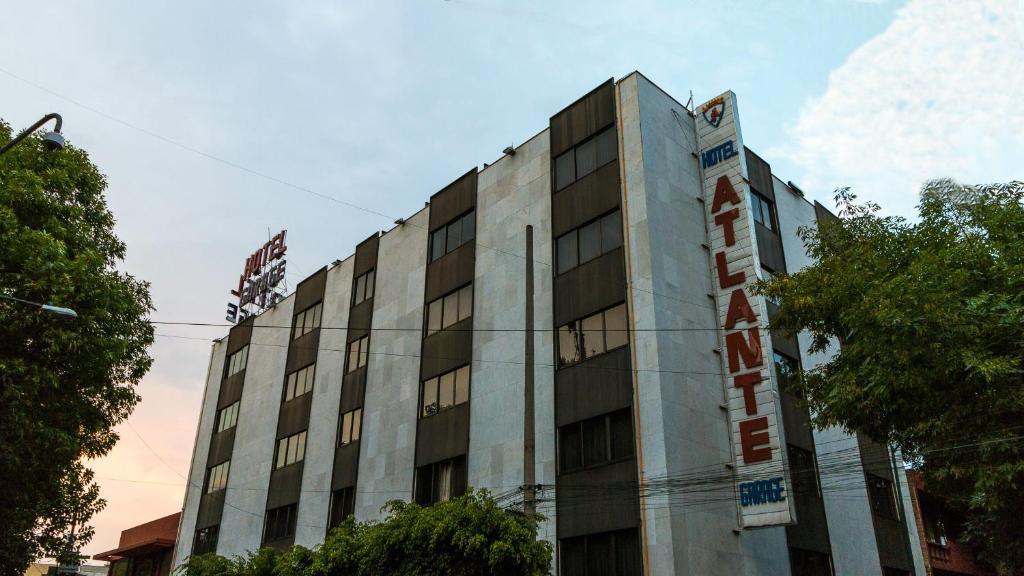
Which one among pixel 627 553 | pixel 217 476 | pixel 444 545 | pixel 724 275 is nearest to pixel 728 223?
pixel 724 275

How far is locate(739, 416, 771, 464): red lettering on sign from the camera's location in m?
23.4

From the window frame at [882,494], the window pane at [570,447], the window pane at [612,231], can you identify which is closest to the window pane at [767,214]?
the window pane at [612,231]

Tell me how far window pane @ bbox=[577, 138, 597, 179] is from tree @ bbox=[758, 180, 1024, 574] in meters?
10.8

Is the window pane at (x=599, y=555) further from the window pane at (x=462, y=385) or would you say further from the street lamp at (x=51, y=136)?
the street lamp at (x=51, y=136)

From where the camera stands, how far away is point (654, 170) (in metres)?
28.3

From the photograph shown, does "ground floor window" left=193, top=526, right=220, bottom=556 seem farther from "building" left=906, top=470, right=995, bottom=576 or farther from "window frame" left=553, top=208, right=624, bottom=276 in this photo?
"building" left=906, top=470, right=995, bottom=576

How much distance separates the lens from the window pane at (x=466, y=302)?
108ft

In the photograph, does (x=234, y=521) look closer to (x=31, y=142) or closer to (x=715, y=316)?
(x=31, y=142)

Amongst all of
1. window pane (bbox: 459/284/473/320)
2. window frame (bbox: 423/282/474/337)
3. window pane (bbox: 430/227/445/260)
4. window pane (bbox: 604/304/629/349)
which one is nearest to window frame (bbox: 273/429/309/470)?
window frame (bbox: 423/282/474/337)

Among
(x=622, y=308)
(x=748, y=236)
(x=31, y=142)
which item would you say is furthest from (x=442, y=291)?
(x=31, y=142)

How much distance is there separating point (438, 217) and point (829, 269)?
64.3 feet

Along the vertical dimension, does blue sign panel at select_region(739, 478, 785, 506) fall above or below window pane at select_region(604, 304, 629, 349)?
below

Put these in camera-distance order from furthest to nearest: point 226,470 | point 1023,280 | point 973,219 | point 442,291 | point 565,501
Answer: point 226,470
point 442,291
point 565,501
point 973,219
point 1023,280

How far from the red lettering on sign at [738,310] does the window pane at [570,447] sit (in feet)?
20.5
